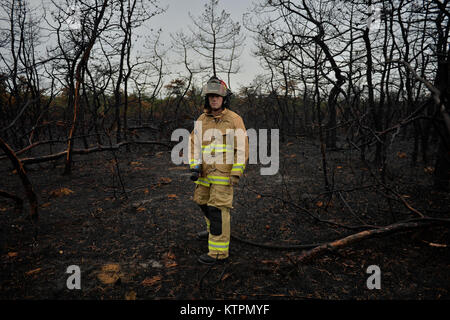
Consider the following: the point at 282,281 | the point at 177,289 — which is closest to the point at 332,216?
the point at 282,281

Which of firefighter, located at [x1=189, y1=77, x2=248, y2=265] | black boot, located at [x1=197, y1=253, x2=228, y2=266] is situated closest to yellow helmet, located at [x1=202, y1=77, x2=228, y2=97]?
firefighter, located at [x1=189, y1=77, x2=248, y2=265]

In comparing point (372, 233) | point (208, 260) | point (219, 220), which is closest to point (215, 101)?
point (219, 220)

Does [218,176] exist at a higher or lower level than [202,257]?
higher

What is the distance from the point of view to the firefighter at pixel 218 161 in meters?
2.99

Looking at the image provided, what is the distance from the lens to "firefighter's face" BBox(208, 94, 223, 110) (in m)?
3.08

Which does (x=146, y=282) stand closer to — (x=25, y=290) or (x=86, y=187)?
(x=25, y=290)

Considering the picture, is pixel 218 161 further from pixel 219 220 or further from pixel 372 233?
pixel 372 233

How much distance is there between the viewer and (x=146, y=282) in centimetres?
265

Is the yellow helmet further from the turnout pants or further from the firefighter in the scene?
the turnout pants

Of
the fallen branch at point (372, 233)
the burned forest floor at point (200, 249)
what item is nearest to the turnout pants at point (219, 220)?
the burned forest floor at point (200, 249)

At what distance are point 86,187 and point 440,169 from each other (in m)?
7.68

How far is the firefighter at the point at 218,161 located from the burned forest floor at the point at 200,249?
0.36 meters

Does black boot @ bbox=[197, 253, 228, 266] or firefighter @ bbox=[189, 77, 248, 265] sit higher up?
firefighter @ bbox=[189, 77, 248, 265]

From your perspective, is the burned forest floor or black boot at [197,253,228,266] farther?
black boot at [197,253,228,266]
